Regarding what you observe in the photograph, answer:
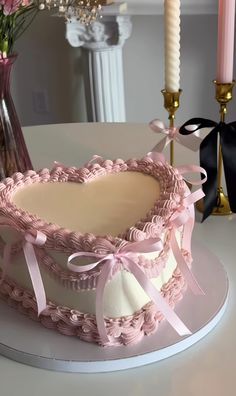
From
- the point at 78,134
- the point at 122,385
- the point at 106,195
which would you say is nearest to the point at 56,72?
the point at 78,134

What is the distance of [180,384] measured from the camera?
2.40 feet

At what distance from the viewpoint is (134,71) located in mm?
2562

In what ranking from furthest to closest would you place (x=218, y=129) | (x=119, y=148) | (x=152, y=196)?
1. (x=119, y=148)
2. (x=218, y=129)
3. (x=152, y=196)

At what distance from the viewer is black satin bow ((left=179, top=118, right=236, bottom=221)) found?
107 cm

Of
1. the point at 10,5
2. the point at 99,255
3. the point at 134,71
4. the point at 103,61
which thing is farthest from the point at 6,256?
the point at 134,71

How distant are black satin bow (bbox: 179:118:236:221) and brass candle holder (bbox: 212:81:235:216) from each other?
0.02 meters

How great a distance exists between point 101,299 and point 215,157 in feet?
1.52

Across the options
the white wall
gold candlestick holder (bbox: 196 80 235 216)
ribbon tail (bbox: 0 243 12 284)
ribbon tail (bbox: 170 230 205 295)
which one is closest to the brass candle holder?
gold candlestick holder (bbox: 196 80 235 216)

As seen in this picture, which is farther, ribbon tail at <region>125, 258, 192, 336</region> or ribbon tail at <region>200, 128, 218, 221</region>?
ribbon tail at <region>200, 128, 218, 221</region>

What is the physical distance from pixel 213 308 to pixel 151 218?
0.16 metres

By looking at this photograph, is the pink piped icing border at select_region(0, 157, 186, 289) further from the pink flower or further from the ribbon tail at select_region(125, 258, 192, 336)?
the pink flower

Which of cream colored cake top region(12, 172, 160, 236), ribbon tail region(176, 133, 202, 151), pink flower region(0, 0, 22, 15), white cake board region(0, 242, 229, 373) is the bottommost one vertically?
white cake board region(0, 242, 229, 373)

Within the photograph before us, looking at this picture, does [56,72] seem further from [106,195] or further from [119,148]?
[106,195]

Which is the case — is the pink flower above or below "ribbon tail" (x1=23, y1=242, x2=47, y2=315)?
above
